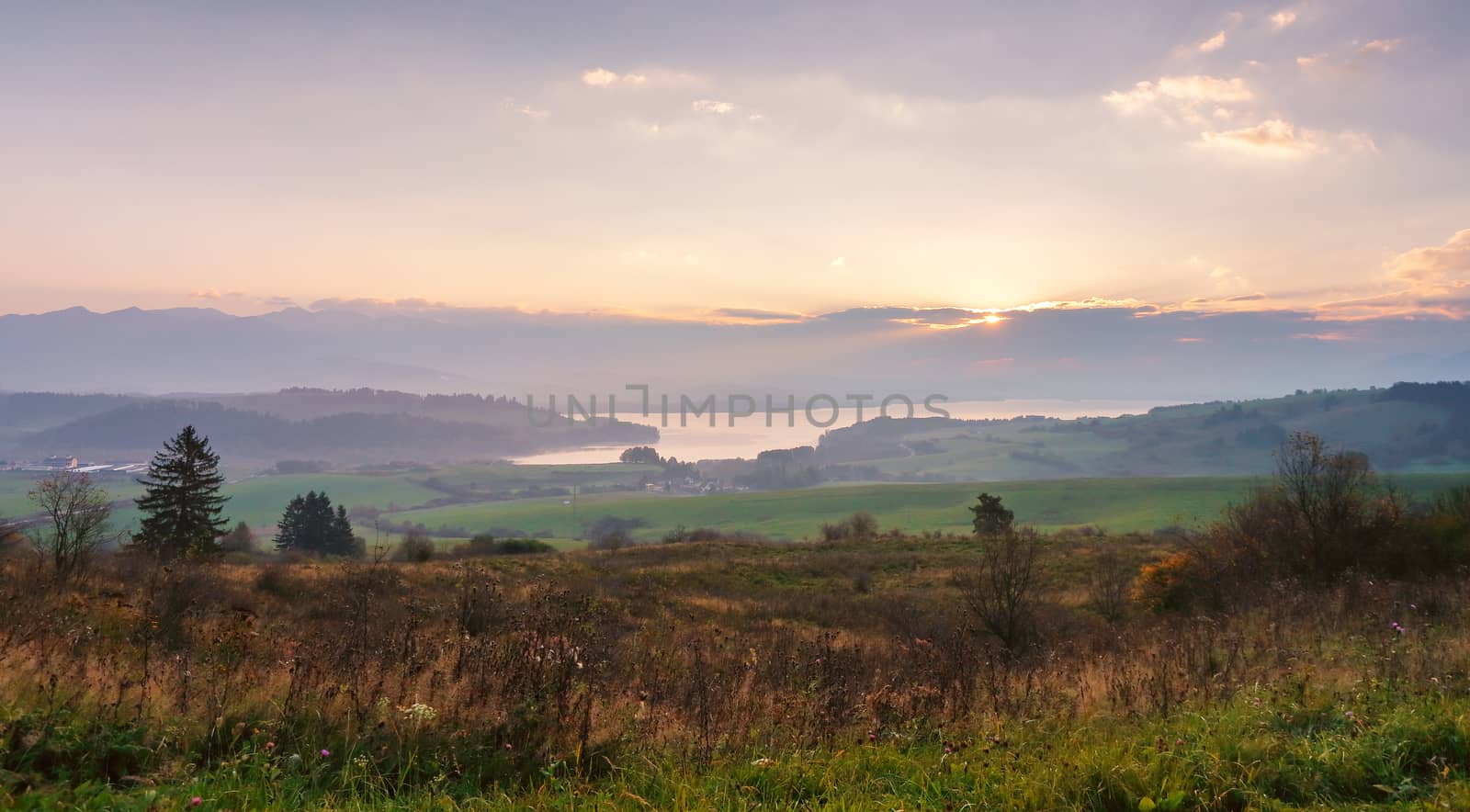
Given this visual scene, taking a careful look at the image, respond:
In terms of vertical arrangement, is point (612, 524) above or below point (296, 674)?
below

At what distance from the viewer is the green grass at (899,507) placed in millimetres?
96688

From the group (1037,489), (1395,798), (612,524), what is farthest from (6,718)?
(1037,489)

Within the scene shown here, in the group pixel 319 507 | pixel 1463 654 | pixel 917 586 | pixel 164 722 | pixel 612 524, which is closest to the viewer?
pixel 164 722

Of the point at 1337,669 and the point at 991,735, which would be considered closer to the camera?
the point at 991,735

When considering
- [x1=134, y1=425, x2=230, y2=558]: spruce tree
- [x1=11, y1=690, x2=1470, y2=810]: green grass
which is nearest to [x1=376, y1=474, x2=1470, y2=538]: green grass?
[x1=134, y1=425, x2=230, y2=558]: spruce tree

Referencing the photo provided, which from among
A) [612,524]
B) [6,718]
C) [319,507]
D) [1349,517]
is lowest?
[612,524]

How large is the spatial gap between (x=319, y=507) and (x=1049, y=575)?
58.9 metres

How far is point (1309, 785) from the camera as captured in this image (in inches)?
157

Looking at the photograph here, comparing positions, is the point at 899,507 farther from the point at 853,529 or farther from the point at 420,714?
the point at 420,714

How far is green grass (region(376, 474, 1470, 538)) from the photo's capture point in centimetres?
9669

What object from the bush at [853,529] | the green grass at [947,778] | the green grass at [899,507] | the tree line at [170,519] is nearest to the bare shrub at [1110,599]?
the green grass at [947,778]

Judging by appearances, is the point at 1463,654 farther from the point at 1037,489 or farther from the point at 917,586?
the point at 1037,489

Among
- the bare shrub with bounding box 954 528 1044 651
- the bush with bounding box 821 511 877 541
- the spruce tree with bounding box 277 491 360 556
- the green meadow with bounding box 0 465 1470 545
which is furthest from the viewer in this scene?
the green meadow with bounding box 0 465 1470 545

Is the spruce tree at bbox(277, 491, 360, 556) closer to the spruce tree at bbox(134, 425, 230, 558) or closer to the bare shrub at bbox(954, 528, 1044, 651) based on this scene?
the spruce tree at bbox(134, 425, 230, 558)
